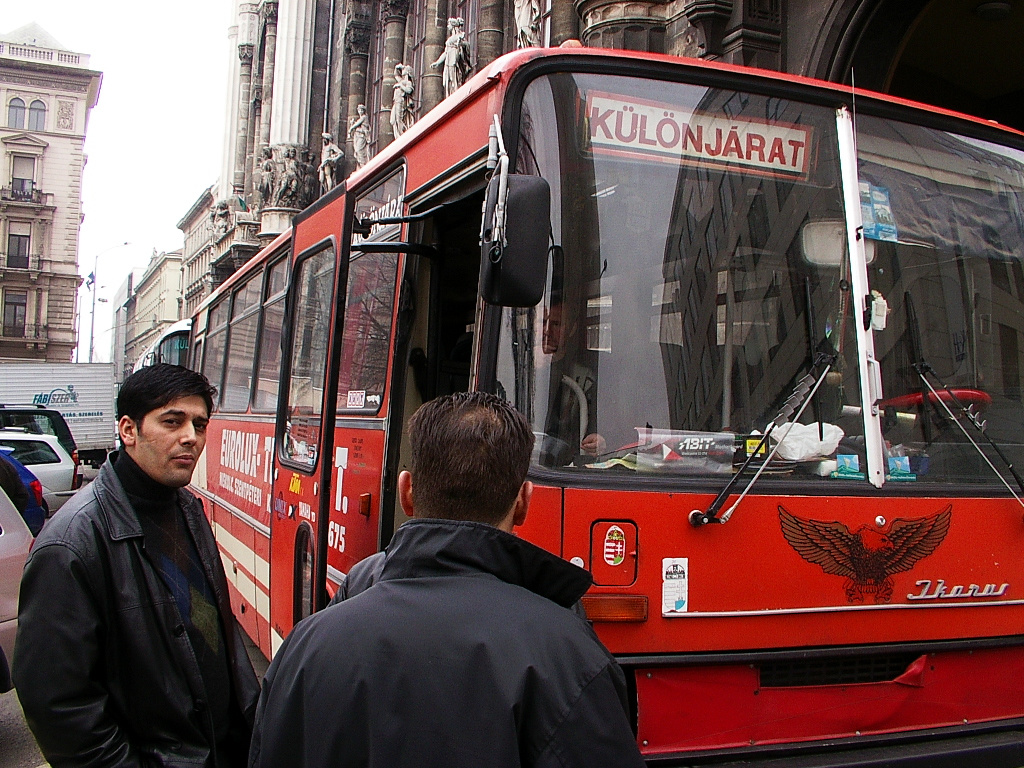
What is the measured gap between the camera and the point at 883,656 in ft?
11.2

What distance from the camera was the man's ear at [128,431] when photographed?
Answer: 2.68 m

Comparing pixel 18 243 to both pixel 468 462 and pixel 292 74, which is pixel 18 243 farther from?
pixel 468 462

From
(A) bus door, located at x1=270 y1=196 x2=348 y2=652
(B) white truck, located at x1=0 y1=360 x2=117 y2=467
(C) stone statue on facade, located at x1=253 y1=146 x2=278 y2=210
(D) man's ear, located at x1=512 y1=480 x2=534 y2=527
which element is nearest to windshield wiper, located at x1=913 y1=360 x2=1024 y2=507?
(D) man's ear, located at x1=512 y1=480 x2=534 y2=527

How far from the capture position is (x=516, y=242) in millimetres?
2926

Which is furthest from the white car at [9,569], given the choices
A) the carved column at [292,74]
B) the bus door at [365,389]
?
the carved column at [292,74]

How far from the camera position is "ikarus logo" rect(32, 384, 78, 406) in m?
32.4

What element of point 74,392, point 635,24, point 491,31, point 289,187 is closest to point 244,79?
point 74,392

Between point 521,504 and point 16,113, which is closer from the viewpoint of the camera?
point 521,504

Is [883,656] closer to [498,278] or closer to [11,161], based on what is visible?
[498,278]

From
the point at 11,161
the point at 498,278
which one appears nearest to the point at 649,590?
the point at 498,278

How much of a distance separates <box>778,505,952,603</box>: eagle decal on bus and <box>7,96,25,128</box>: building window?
77.8m

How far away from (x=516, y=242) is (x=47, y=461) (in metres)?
15.7

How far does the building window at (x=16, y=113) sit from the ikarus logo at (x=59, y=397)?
150ft

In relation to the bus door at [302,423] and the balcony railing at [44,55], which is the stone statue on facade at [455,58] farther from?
the balcony railing at [44,55]
